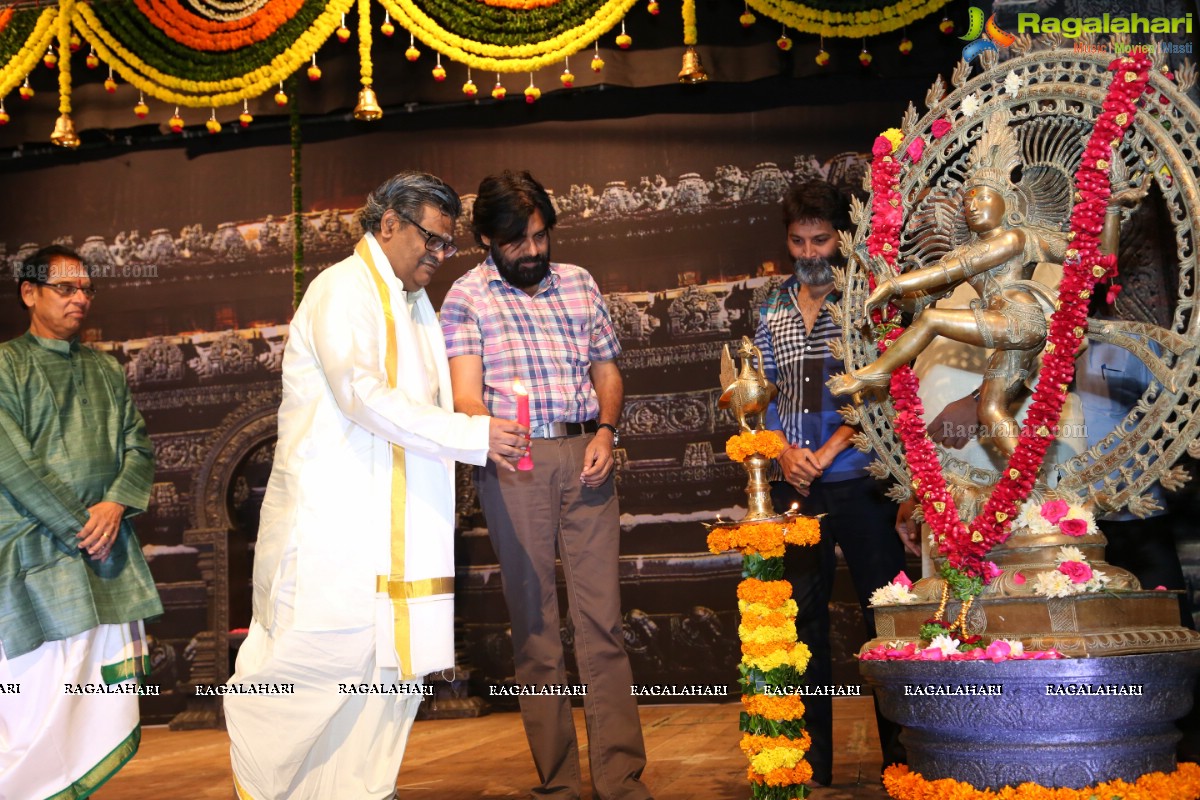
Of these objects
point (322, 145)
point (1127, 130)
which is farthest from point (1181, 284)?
point (322, 145)

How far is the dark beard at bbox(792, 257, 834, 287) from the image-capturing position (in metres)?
4.10

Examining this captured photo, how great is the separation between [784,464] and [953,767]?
120cm

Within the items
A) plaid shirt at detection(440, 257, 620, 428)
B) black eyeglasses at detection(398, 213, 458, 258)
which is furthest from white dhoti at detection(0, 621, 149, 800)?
black eyeglasses at detection(398, 213, 458, 258)

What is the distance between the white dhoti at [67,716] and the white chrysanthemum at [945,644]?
8.95ft

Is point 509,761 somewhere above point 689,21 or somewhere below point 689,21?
below

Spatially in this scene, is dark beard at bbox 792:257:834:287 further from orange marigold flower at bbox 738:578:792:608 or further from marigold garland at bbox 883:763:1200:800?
marigold garland at bbox 883:763:1200:800

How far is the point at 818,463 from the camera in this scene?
3.94 meters

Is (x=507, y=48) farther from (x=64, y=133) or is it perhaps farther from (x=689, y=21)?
(x=64, y=133)

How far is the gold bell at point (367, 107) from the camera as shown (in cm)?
602

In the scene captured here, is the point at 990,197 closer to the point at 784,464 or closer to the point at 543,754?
the point at 784,464

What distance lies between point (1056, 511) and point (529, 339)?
167 centimetres

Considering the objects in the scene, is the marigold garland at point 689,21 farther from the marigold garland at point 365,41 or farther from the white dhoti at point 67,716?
the white dhoti at point 67,716

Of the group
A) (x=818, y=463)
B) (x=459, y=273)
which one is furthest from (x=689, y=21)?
(x=818, y=463)

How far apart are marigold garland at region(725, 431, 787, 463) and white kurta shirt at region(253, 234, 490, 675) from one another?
2.27 ft
